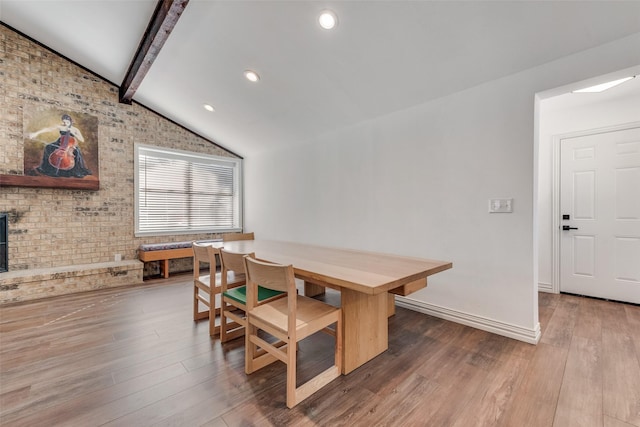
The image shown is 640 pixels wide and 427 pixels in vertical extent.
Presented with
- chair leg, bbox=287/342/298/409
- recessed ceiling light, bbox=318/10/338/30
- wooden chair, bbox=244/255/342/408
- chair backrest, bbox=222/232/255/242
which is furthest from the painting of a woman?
chair leg, bbox=287/342/298/409

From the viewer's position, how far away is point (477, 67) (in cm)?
233

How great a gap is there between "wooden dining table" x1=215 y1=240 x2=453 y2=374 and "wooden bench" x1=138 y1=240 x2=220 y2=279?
9.63ft

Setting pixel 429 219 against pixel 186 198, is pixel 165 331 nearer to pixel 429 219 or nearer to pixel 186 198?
pixel 429 219

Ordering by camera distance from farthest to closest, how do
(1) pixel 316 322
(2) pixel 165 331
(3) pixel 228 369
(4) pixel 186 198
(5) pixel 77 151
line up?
1. (4) pixel 186 198
2. (5) pixel 77 151
3. (2) pixel 165 331
4. (3) pixel 228 369
5. (1) pixel 316 322

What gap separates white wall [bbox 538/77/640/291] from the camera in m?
3.10

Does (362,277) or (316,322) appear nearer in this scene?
(362,277)

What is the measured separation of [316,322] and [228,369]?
2.55ft

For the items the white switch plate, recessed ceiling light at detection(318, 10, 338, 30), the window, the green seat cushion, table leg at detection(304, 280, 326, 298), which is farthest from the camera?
the window

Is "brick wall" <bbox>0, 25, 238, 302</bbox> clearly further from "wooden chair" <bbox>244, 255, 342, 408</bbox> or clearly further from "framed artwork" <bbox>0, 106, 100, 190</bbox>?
"wooden chair" <bbox>244, 255, 342, 408</bbox>

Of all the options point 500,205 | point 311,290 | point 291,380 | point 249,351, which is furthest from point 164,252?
point 500,205

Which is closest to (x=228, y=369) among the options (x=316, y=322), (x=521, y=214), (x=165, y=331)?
(x=316, y=322)

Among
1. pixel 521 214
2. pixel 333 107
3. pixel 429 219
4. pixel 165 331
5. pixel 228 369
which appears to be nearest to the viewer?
pixel 228 369

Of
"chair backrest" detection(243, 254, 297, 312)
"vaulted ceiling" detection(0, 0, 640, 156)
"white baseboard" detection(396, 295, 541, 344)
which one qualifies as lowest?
"white baseboard" detection(396, 295, 541, 344)

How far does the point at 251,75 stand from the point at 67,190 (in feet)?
10.7
